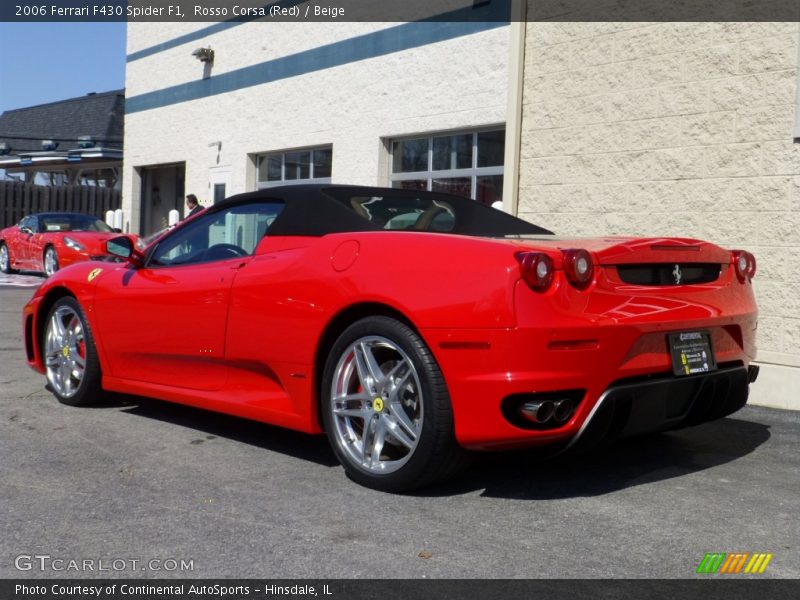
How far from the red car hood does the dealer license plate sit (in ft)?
1.12

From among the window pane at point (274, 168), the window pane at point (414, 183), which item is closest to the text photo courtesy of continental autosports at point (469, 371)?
the window pane at point (414, 183)

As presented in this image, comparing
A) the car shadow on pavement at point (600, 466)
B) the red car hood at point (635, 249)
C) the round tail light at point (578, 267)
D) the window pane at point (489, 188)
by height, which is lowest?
the car shadow on pavement at point (600, 466)

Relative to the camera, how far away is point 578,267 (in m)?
3.72

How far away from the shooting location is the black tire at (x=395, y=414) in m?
3.76

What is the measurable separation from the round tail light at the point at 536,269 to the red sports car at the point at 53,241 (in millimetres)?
14438

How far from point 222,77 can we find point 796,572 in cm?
1484

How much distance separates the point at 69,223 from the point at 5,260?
3.04 metres

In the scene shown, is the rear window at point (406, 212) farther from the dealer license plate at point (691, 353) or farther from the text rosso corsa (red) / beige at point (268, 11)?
the text rosso corsa (red) / beige at point (268, 11)

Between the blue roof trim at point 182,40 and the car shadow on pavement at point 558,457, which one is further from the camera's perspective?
the blue roof trim at point 182,40

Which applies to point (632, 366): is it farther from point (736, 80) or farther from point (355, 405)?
point (736, 80)

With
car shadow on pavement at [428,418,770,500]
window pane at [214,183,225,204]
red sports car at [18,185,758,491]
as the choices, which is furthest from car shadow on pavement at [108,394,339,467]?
window pane at [214,183,225,204]

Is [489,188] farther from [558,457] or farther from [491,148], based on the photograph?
[558,457]

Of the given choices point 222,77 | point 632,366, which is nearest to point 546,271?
point 632,366

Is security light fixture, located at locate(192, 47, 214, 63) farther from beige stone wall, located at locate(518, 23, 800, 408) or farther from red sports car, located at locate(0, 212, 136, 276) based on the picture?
beige stone wall, located at locate(518, 23, 800, 408)
